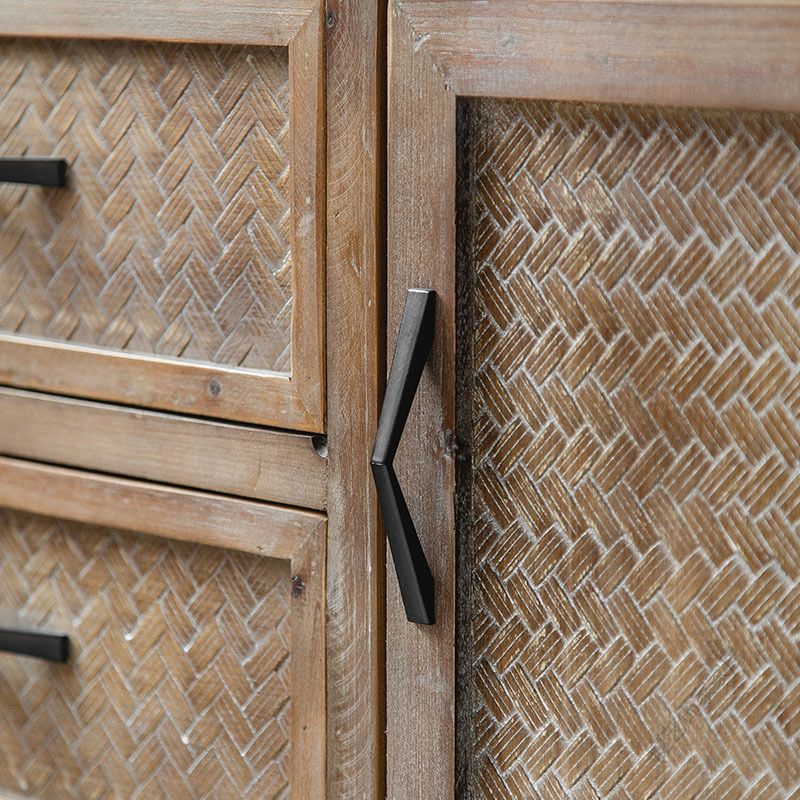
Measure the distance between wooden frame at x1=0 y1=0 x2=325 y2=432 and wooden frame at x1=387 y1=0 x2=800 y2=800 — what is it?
0.06 meters

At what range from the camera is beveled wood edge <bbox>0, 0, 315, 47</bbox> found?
68cm

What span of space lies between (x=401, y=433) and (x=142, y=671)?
0.98 ft

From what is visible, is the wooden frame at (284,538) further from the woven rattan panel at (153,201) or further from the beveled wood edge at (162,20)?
the beveled wood edge at (162,20)

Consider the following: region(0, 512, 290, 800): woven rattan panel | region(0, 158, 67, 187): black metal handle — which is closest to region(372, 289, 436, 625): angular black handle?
region(0, 512, 290, 800): woven rattan panel

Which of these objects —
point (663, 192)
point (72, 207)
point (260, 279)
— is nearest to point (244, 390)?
point (260, 279)

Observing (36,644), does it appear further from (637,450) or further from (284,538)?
(637,450)

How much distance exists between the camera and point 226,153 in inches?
28.7

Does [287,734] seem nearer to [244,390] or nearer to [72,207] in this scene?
[244,390]

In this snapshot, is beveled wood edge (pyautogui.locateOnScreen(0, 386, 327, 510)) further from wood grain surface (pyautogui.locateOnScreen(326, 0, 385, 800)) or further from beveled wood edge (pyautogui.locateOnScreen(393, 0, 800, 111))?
beveled wood edge (pyautogui.locateOnScreen(393, 0, 800, 111))

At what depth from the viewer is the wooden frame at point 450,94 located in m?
0.56

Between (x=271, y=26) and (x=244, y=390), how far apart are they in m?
0.23

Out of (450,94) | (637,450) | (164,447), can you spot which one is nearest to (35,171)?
(164,447)

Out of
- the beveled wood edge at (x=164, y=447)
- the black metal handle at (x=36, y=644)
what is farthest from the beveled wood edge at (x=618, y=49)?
the black metal handle at (x=36, y=644)

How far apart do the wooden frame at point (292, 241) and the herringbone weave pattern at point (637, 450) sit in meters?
0.11
